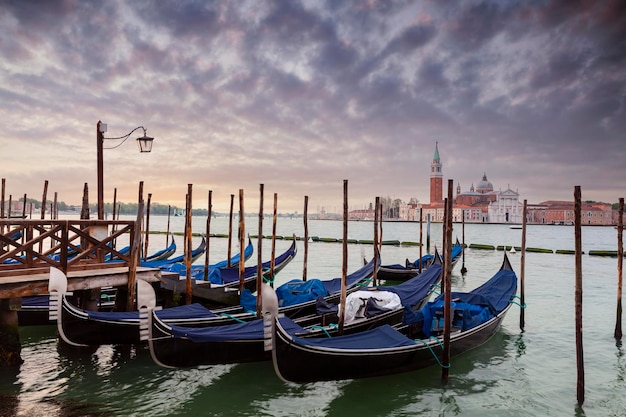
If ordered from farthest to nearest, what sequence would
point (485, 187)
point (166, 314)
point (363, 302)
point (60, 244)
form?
point (485, 187) → point (363, 302) → point (166, 314) → point (60, 244)

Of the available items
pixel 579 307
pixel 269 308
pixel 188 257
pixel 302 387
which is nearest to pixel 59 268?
pixel 188 257

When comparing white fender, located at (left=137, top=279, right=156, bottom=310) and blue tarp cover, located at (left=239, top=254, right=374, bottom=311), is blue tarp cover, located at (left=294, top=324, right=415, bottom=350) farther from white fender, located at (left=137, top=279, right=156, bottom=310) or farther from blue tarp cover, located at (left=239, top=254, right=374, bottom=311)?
blue tarp cover, located at (left=239, top=254, right=374, bottom=311)

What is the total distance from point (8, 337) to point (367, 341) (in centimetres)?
403

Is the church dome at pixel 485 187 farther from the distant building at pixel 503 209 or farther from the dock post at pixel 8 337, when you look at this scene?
the dock post at pixel 8 337

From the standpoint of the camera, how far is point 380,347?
192 inches

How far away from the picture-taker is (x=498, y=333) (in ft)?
24.6

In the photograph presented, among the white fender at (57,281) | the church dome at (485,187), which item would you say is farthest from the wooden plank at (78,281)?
the church dome at (485,187)

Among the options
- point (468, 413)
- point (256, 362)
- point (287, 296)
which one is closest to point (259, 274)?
point (287, 296)

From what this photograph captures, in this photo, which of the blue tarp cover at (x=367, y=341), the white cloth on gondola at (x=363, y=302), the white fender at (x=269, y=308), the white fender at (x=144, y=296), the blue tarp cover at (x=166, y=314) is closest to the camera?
the white fender at (x=269, y=308)

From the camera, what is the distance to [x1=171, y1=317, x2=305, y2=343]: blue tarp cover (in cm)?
473

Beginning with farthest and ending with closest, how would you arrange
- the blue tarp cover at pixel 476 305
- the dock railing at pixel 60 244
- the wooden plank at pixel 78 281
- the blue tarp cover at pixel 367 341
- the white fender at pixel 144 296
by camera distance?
the blue tarp cover at pixel 476 305 → the dock railing at pixel 60 244 → the wooden plank at pixel 78 281 → the blue tarp cover at pixel 367 341 → the white fender at pixel 144 296

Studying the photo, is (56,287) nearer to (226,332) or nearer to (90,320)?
(90,320)

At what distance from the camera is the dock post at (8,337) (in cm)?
507

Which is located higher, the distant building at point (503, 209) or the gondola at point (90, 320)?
the distant building at point (503, 209)
